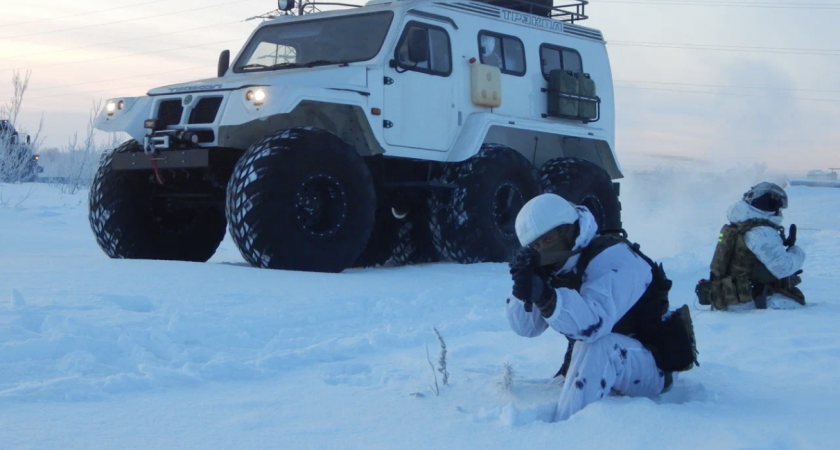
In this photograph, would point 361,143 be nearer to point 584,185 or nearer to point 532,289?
point 584,185

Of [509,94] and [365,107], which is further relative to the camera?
[509,94]

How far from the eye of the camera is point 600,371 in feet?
12.1

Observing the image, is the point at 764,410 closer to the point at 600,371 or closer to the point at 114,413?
the point at 600,371

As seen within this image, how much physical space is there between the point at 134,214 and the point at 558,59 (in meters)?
4.82

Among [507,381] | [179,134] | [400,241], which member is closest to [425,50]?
[400,241]

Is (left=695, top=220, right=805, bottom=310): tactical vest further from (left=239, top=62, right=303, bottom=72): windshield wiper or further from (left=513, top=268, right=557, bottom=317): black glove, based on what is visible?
(left=239, top=62, right=303, bottom=72): windshield wiper

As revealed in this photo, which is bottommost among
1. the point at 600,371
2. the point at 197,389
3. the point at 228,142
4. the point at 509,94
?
the point at 197,389

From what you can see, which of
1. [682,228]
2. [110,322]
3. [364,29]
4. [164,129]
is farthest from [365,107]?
[682,228]

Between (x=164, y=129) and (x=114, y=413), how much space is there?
4.72 m

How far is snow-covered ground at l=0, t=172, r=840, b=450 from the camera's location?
3363 mm

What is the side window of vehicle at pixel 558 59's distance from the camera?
10.5 meters

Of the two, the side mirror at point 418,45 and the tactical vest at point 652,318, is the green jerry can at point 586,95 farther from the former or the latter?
the tactical vest at point 652,318

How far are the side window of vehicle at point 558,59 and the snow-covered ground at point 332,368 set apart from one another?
3222mm

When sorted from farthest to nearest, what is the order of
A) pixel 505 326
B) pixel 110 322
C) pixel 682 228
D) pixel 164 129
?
1. pixel 682 228
2. pixel 164 129
3. pixel 505 326
4. pixel 110 322
